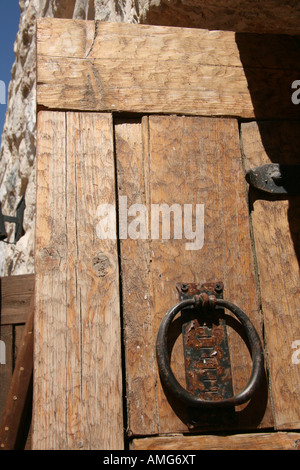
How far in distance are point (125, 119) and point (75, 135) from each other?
190 mm

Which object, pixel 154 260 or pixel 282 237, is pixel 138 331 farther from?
pixel 282 237

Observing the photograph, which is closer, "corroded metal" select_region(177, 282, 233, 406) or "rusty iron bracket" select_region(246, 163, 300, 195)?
"corroded metal" select_region(177, 282, 233, 406)

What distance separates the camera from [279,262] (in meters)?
1.41

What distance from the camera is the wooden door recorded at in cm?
121

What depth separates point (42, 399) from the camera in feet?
3.89

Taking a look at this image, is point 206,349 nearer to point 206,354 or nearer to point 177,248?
point 206,354

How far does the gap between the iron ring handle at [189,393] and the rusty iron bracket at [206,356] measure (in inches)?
1.5

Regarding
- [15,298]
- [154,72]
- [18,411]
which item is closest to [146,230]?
[154,72]

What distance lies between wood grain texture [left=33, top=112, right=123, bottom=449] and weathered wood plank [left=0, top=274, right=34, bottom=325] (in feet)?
2.80

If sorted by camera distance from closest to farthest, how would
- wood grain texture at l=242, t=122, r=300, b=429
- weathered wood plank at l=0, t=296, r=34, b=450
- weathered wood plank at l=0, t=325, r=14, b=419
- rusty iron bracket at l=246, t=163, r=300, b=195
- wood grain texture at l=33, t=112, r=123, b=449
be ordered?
1. wood grain texture at l=33, t=112, r=123, b=449
2. wood grain texture at l=242, t=122, r=300, b=429
3. rusty iron bracket at l=246, t=163, r=300, b=195
4. weathered wood plank at l=0, t=296, r=34, b=450
5. weathered wood plank at l=0, t=325, r=14, b=419

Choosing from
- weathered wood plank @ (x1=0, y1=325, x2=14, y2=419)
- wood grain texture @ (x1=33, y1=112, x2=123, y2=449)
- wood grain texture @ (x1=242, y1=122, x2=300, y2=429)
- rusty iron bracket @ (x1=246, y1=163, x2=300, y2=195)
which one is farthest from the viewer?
weathered wood plank @ (x1=0, y1=325, x2=14, y2=419)

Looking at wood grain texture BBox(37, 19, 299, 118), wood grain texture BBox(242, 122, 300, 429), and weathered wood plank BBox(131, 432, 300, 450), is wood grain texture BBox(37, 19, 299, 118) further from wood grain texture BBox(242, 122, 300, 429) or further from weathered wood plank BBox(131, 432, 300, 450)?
weathered wood plank BBox(131, 432, 300, 450)

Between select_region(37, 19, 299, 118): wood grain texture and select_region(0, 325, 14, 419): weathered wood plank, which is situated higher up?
select_region(37, 19, 299, 118): wood grain texture

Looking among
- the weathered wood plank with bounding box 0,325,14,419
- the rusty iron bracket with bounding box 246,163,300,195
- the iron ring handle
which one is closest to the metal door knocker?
the iron ring handle
